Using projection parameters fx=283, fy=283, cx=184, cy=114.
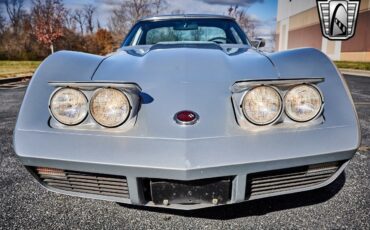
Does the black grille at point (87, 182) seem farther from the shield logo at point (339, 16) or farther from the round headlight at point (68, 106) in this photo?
the shield logo at point (339, 16)

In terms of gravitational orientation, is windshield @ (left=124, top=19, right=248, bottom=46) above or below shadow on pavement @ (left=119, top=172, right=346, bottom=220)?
above

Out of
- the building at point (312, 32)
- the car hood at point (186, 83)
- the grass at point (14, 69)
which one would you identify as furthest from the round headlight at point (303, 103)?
the building at point (312, 32)

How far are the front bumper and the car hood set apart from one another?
0.20 feet

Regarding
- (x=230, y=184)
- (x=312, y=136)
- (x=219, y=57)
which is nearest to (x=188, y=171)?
(x=230, y=184)

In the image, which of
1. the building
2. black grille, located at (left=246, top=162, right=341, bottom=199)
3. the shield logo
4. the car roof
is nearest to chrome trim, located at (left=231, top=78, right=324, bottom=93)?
black grille, located at (left=246, top=162, right=341, bottom=199)

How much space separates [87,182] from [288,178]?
101cm

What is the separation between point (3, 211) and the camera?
176 cm

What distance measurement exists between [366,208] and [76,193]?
1.71m

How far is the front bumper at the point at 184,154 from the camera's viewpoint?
1259mm

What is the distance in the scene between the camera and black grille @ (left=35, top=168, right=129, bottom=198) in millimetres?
1394

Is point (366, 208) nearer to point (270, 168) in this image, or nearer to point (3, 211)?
point (270, 168)

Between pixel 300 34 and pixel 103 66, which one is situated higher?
pixel 103 66

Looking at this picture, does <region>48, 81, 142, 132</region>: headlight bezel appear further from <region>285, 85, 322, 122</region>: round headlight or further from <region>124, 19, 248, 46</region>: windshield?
<region>124, 19, 248, 46</region>: windshield

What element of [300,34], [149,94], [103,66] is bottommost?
[300,34]
